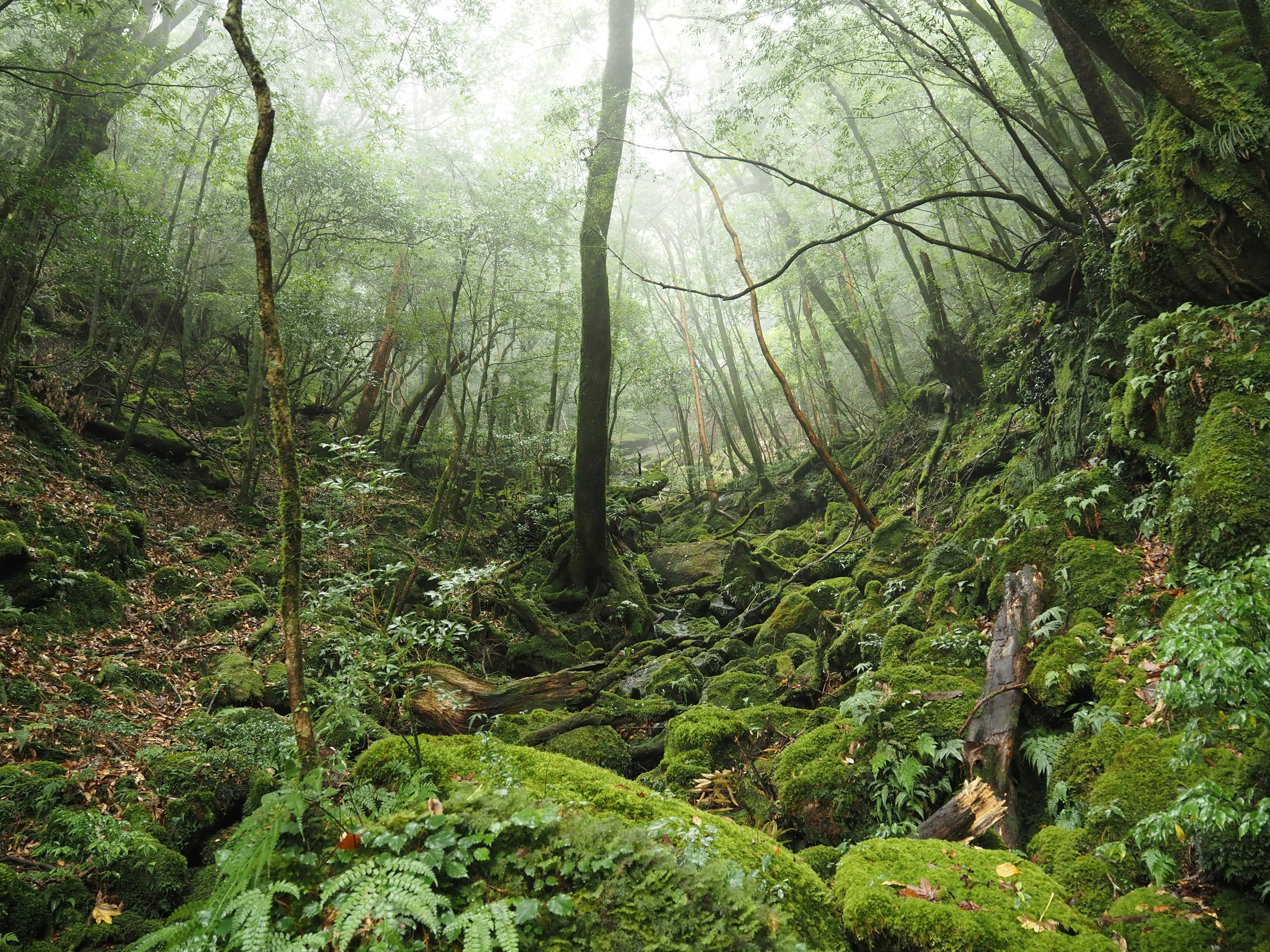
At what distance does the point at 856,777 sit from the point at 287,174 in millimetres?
15294

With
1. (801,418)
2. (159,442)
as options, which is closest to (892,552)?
(801,418)

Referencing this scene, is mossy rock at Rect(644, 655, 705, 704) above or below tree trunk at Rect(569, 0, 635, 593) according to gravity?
below

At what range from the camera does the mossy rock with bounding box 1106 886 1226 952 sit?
237 centimetres

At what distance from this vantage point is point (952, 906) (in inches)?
96.9

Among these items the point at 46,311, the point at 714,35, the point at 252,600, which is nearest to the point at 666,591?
the point at 252,600

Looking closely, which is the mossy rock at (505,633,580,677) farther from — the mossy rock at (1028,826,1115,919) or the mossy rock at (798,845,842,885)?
the mossy rock at (1028,826,1115,919)

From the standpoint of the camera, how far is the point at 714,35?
1512cm

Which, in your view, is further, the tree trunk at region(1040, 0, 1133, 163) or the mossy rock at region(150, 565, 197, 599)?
the mossy rock at region(150, 565, 197, 599)

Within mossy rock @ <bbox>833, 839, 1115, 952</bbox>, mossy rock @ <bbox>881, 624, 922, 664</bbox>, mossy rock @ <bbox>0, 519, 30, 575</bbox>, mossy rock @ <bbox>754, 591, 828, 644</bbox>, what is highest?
mossy rock @ <bbox>0, 519, 30, 575</bbox>

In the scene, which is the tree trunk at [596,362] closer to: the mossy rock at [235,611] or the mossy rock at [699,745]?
the mossy rock at [235,611]

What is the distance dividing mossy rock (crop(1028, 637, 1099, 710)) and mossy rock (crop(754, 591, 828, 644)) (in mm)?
3906

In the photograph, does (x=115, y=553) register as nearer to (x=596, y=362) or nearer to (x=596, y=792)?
(x=596, y=362)

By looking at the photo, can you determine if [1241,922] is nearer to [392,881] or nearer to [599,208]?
[392,881]

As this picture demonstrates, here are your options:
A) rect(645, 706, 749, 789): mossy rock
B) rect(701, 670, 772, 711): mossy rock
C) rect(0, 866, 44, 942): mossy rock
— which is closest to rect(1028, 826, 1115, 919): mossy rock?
rect(645, 706, 749, 789): mossy rock
